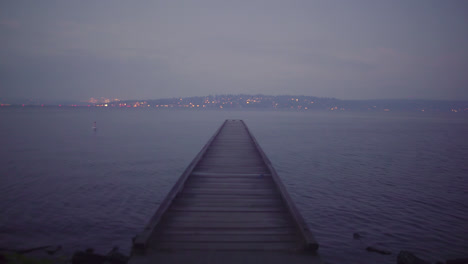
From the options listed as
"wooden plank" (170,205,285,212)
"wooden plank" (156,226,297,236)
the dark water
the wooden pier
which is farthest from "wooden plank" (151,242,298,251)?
the dark water

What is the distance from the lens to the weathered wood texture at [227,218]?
423 cm

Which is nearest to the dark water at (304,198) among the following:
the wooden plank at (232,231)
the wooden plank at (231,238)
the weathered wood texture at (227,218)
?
the weathered wood texture at (227,218)

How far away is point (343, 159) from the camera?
2130 cm

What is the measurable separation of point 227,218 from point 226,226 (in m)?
0.33

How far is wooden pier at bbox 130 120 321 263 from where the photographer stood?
396 cm

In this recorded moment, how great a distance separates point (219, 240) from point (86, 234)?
19.4 feet

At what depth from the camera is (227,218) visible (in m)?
5.20

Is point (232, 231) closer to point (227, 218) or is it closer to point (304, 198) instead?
point (227, 218)

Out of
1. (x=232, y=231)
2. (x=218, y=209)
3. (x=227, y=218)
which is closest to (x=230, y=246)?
(x=232, y=231)

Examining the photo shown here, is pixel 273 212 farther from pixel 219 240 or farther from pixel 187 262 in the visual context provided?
pixel 187 262

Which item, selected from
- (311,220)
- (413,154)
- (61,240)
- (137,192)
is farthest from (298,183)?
(413,154)

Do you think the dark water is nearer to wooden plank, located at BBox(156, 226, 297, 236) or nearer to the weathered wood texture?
the weathered wood texture

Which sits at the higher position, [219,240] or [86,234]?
[219,240]

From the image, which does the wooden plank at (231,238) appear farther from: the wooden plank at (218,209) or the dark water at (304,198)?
the dark water at (304,198)
